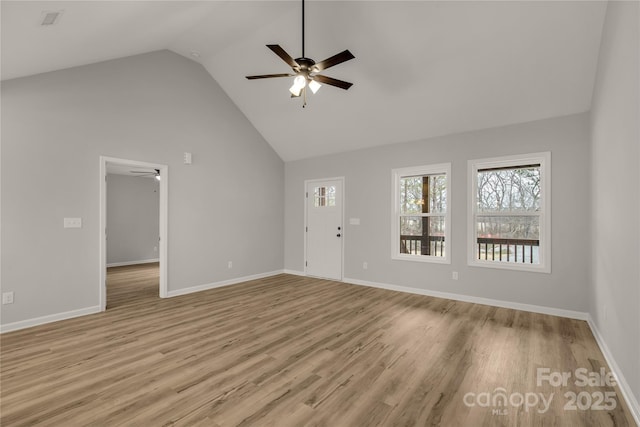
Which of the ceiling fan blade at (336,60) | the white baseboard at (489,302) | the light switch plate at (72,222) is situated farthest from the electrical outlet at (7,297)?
the white baseboard at (489,302)

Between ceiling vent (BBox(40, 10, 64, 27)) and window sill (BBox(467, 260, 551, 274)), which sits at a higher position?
ceiling vent (BBox(40, 10, 64, 27))

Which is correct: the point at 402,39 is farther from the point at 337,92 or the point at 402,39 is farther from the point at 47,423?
the point at 47,423

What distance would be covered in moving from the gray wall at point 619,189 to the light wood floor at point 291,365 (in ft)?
1.44

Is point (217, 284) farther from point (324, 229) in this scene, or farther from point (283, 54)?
point (283, 54)

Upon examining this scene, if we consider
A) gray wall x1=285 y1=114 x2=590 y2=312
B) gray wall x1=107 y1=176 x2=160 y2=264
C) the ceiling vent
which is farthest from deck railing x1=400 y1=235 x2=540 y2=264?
gray wall x1=107 y1=176 x2=160 y2=264

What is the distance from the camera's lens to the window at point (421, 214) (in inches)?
189

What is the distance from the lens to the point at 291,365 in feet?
8.27

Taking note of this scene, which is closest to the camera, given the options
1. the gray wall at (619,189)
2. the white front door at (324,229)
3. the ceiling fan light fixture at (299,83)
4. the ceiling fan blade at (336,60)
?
the gray wall at (619,189)

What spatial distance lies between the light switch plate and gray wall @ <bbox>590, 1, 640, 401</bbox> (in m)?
5.48

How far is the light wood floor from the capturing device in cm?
189

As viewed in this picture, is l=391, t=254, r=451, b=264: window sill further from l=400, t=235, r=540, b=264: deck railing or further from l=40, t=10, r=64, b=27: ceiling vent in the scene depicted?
l=40, t=10, r=64, b=27: ceiling vent

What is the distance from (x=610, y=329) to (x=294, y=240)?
5236mm

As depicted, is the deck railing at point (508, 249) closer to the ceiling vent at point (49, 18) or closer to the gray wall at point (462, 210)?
the gray wall at point (462, 210)

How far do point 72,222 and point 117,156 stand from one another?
3.47ft
